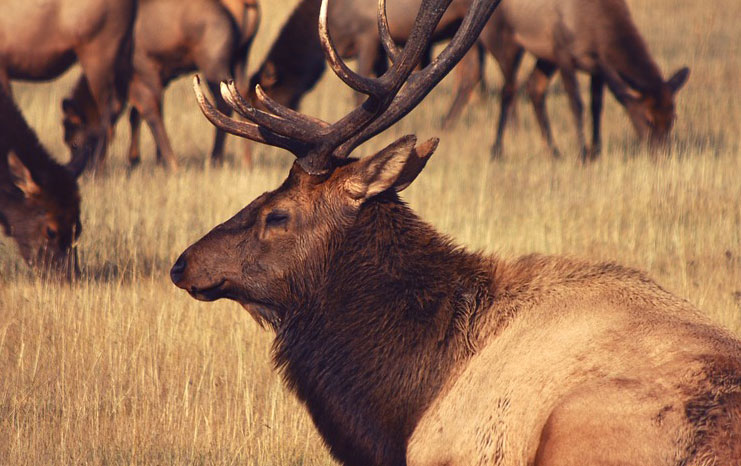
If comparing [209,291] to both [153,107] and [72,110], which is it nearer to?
[72,110]

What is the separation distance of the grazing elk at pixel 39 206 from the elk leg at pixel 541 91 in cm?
643

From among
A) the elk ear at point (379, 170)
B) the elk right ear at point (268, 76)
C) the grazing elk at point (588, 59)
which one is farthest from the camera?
the elk right ear at point (268, 76)

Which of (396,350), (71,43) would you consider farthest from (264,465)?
(71,43)

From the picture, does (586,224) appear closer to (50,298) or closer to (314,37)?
(50,298)

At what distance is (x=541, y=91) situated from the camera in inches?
514

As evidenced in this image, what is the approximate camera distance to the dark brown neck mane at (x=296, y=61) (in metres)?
12.9

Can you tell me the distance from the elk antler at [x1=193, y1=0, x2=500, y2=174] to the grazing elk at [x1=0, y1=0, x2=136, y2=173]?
603 cm

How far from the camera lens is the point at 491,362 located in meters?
4.09

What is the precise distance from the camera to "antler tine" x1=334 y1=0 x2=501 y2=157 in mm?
4746

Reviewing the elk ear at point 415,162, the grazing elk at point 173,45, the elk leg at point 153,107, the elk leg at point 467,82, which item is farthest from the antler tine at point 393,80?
the elk leg at point 467,82

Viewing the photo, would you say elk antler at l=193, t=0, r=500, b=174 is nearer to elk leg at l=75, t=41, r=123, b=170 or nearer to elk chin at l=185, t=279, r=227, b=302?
elk chin at l=185, t=279, r=227, b=302

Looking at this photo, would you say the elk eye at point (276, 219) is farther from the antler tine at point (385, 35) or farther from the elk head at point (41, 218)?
the elk head at point (41, 218)

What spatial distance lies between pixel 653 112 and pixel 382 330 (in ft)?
26.2

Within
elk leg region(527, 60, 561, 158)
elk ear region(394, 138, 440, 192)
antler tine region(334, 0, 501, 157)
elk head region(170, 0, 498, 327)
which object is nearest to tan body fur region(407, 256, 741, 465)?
elk ear region(394, 138, 440, 192)
